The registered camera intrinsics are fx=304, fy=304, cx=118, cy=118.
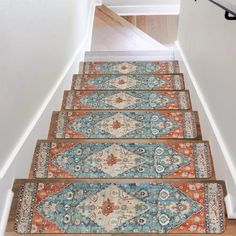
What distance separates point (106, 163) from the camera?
170 centimetres

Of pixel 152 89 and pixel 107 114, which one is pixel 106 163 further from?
pixel 152 89

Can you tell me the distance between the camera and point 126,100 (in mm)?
2398

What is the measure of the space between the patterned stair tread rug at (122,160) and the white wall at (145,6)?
3590 millimetres

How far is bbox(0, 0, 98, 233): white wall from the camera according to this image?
55.4 inches

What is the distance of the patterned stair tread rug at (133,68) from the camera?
9.80 feet

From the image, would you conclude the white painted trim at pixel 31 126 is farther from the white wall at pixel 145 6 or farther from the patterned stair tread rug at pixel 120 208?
the white wall at pixel 145 6

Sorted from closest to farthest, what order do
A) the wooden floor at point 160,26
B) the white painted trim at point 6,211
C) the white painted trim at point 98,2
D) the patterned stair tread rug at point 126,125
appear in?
the white painted trim at point 6,211 < the patterned stair tread rug at point 126,125 < the wooden floor at point 160,26 < the white painted trim at point 98,2

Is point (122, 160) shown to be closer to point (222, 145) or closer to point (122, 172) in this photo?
point (122, 172)

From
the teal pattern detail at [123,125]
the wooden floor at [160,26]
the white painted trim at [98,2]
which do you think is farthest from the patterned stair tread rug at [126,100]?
the white painted trim at [98,2]

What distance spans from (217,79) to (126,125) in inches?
25.9

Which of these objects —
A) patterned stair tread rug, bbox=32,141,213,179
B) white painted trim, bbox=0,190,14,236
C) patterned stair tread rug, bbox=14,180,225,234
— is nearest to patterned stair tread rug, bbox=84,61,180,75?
patterned stair tread rug, bbox=32,141,213,179

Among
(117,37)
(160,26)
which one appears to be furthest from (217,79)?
(160,26)

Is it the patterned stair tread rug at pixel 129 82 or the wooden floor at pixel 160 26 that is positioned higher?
the wooden floor at pixel 160 26

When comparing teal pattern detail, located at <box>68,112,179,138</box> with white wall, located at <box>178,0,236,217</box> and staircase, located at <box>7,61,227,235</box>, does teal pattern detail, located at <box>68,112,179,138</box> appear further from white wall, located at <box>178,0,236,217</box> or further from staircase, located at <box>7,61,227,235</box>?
white wall, located at <box>178,0,236,217</box>
